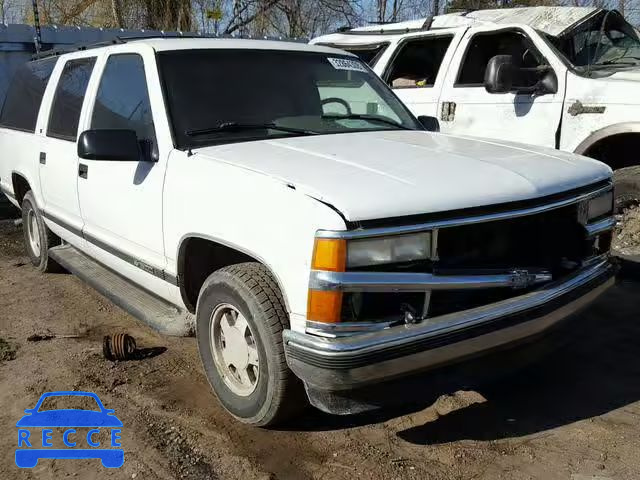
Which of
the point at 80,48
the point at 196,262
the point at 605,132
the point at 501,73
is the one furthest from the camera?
the point at 501,73

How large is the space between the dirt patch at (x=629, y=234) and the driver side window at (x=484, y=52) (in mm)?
1738

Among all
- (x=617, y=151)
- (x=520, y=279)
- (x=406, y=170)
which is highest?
(x=406, y=170)

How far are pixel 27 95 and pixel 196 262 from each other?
346cm

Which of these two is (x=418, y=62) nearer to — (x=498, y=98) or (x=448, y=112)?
(x=448, y=112)

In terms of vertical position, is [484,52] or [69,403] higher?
[484,52]

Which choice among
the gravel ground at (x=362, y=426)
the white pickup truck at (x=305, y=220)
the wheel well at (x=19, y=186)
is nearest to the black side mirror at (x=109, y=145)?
the white pickup truck at (x=305, y=220)

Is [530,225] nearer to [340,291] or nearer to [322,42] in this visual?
[340,291]

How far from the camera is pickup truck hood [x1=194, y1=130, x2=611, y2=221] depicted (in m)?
2.55

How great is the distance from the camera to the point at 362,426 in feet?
10.6

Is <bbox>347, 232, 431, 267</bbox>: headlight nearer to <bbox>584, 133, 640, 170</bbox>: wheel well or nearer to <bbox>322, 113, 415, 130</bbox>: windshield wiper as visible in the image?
<bbox>322, 113, 415, 130</bbox>: windshield wiper

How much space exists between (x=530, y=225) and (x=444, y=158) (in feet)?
1.67

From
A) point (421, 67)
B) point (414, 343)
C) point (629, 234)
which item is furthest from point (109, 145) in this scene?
point (421, 67)

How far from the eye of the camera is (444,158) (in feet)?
10.2

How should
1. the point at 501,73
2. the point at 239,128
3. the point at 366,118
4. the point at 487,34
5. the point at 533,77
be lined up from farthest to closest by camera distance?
the point at 487,34 < the point at 533,77 < the point at 501,73 < the point at 366,118 < the point at 239,128
